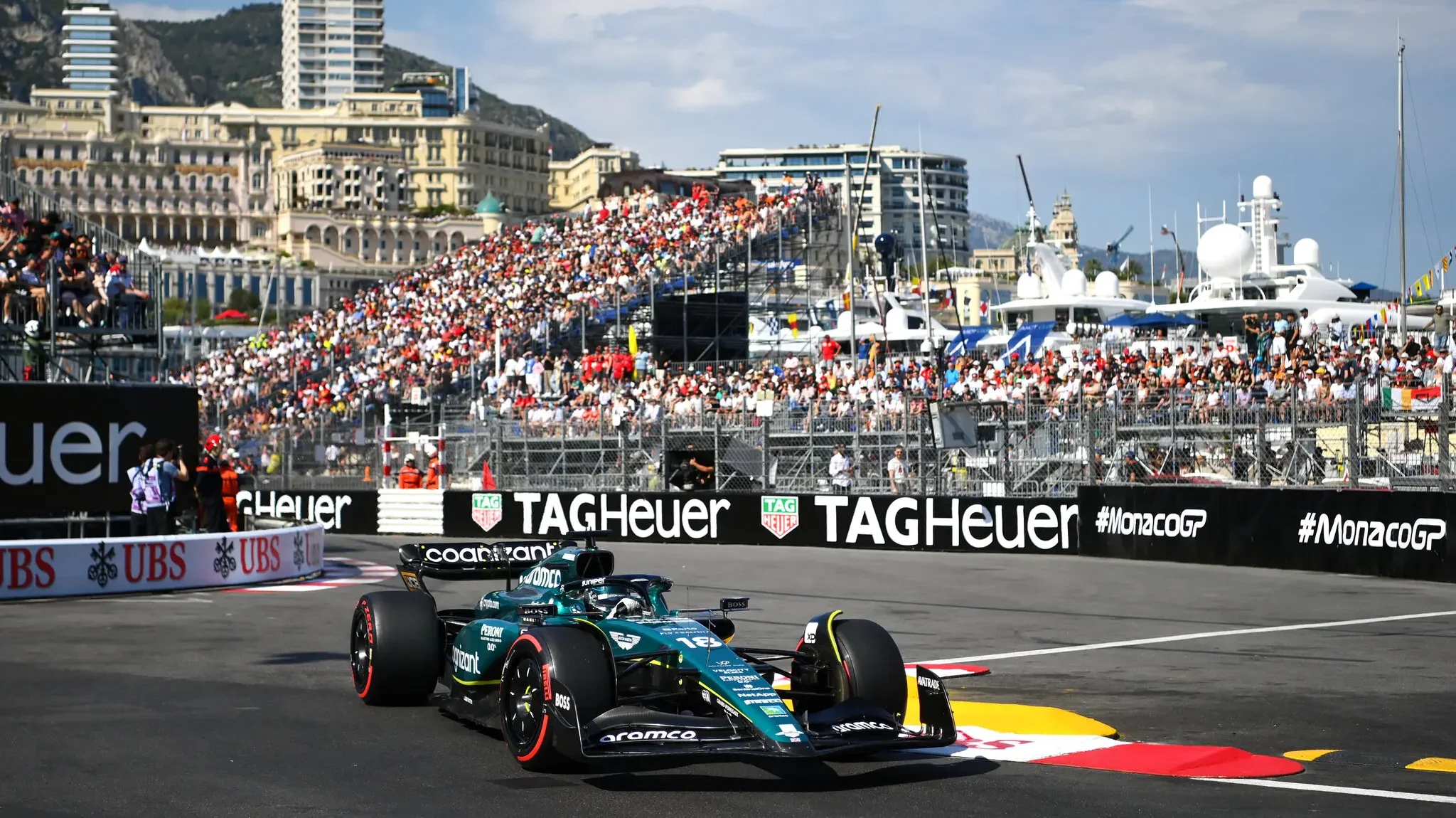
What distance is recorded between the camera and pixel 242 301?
15562 centimetres

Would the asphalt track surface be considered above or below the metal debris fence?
below

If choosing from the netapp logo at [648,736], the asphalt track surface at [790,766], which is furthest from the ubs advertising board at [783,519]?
the netapp logo at [648,736]

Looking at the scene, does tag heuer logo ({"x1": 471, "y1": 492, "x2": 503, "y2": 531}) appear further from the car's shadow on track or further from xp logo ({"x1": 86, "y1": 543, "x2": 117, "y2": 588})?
the car's shadow on track

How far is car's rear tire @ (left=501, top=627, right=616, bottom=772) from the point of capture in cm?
859

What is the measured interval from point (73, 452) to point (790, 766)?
15.6m

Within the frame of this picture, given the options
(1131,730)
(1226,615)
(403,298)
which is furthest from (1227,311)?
(1131,730)

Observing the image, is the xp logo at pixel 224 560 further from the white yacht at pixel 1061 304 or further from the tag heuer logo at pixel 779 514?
the white yacht at pixel 1061 304

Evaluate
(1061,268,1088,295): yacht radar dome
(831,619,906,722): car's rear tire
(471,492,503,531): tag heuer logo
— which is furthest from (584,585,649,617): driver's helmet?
(1061,268,1088,295): yacht radar dome

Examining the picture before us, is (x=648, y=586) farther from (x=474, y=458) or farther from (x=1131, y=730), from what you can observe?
(x=474, y=458)

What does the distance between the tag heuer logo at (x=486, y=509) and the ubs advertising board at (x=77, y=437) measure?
361 inches

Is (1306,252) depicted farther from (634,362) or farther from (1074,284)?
(634,362)

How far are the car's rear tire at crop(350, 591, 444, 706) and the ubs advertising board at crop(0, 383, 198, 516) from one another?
39.7 feet

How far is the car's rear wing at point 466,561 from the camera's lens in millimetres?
12328

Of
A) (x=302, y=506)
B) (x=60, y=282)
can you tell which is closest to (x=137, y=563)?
(x=60, y=282)
